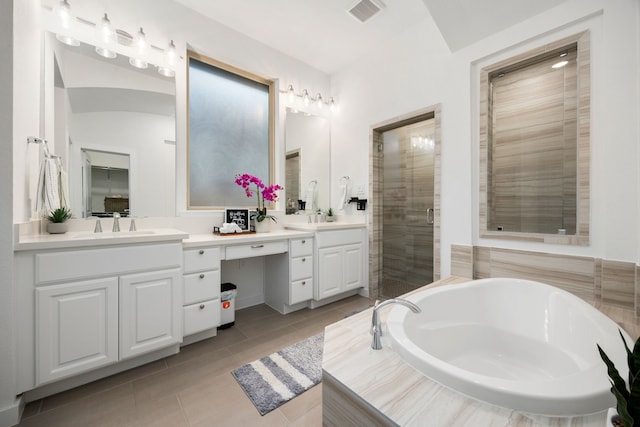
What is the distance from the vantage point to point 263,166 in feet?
9.70

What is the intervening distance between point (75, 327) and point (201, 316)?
713mm

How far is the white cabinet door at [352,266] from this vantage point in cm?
287

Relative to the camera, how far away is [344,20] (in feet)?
8.18

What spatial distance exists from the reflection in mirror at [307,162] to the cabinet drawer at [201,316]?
1410 mm

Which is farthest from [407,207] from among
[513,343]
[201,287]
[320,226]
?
[201,287]

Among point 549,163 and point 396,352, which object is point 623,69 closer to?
point 549,163

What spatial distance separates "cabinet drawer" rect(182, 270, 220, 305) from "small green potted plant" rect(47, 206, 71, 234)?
2.78ft

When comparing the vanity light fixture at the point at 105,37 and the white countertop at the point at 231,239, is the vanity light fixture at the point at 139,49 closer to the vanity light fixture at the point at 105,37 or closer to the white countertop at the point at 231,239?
the vanity light fixture at the point at 105,37

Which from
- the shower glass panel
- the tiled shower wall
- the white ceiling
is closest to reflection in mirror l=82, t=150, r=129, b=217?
the white ceiling

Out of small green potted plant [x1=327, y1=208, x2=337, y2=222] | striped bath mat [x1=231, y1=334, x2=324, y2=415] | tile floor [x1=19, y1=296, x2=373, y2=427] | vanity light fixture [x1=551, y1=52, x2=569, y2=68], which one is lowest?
tile floor [x1=19, y1=296, x2=373, y2=427]

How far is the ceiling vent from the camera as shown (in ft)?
7.41

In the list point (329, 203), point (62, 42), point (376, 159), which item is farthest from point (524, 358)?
point (62, 42)

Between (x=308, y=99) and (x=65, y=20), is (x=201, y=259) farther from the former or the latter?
(x=308, y=99)

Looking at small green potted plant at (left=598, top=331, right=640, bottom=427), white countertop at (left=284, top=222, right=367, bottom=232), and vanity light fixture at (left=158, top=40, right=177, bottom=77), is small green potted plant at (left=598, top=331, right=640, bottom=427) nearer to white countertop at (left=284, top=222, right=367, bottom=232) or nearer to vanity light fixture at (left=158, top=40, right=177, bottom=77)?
white countertop at (left=284, top=222, right=367, bottom=232)
